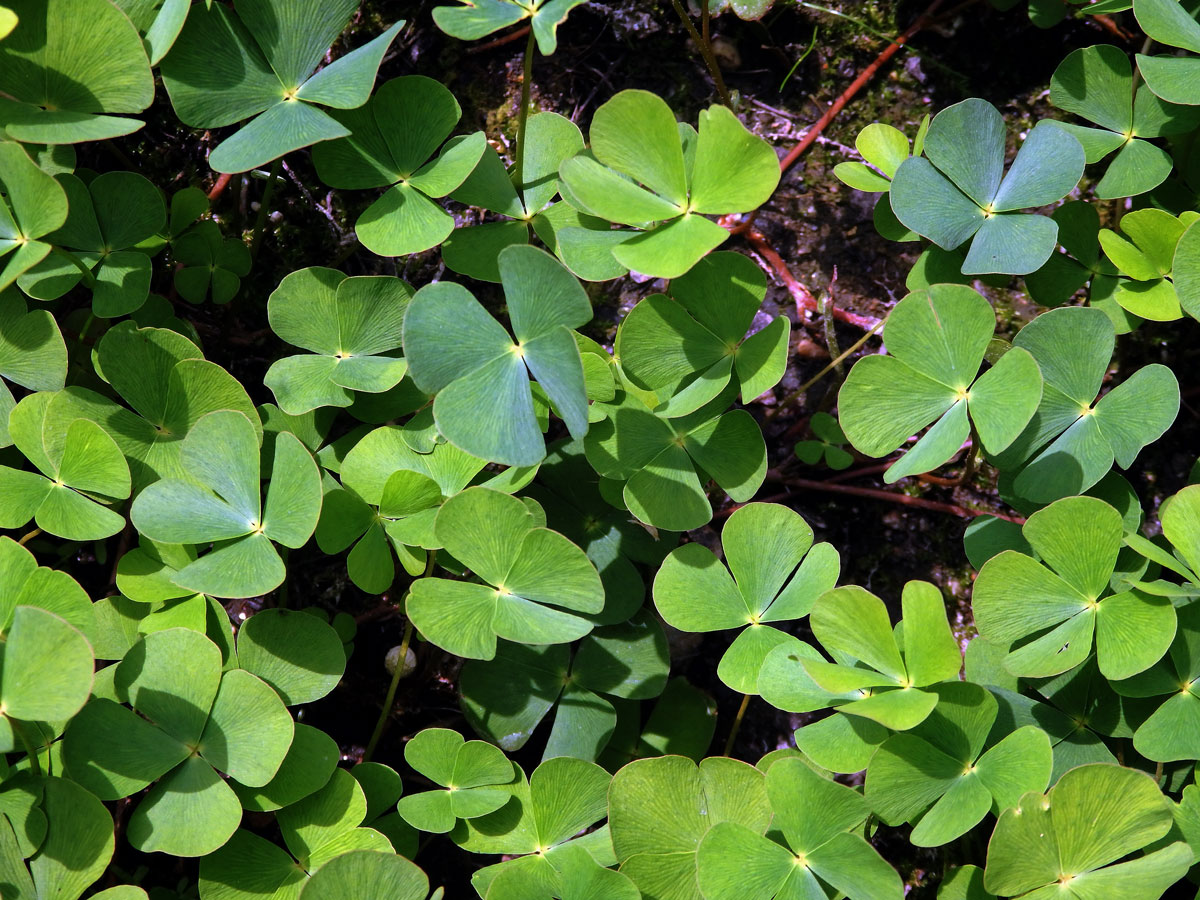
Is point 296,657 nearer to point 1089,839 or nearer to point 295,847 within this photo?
point 295,847

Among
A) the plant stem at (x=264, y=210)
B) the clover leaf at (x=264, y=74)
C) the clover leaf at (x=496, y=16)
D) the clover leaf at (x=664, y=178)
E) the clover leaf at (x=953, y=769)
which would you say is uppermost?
the clover leaf at (x=496, y=16)

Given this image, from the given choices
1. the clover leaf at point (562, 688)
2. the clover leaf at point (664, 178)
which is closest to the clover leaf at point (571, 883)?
the clover leaf at point (562, 688)

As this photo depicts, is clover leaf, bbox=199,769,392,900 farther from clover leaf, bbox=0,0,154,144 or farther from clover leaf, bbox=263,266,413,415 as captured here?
clover leaf, bbox=0,0,154,144

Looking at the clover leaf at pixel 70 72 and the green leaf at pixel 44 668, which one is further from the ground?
the clover leaf at pixel 70 72

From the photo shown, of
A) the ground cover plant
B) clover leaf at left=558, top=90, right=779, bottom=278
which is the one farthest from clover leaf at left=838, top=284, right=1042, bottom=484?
clover leaf at left=558, top=90, right=779, bottom=278

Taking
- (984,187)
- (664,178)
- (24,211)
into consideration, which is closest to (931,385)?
(984,187)

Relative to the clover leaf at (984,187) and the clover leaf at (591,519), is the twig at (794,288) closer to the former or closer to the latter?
A: the clover leaf at (984,187)
